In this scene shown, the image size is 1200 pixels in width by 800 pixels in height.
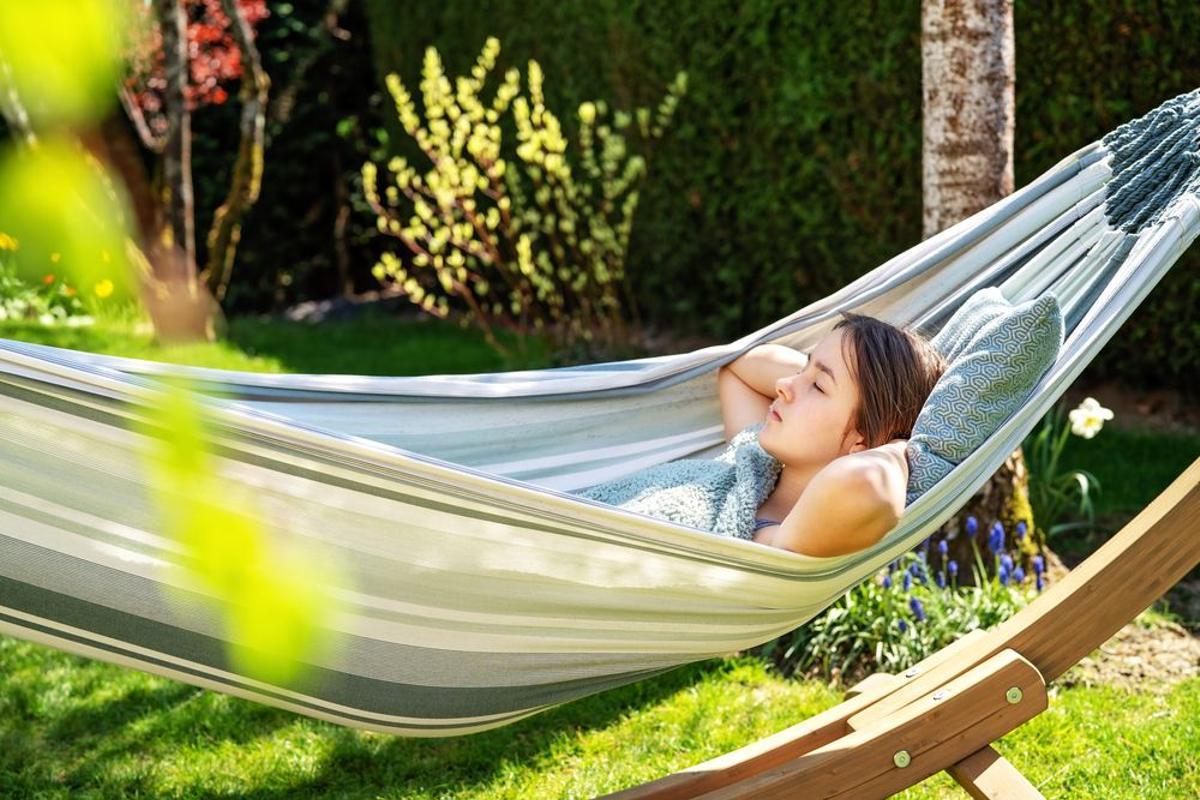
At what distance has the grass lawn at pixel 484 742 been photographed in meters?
2.04

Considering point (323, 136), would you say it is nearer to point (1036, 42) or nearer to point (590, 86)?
point (590, 86)

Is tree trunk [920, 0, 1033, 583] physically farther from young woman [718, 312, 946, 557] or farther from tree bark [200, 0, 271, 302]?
tree bark [200, 0, 271, 302]

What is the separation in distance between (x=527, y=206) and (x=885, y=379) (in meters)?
4.26

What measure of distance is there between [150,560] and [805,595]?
81cm

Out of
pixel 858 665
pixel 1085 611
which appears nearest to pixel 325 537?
pixel 1085 611

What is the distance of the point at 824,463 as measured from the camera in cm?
184

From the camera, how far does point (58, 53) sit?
0.25 m

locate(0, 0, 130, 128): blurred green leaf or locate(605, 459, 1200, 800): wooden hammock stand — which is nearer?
locate(0, 0, 130, 128): blurred green leaf

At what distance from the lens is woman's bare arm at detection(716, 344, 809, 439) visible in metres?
2.12

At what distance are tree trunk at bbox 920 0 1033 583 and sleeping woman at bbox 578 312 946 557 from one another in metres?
0.64

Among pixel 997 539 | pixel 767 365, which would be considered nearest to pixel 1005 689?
pixel 767 365

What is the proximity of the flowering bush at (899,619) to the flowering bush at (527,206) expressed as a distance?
2154 millimetres

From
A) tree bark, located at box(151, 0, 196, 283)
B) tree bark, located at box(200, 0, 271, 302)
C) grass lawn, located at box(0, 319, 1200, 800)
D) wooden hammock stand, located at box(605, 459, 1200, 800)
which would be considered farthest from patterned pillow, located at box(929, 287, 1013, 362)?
tree bark, located at box(200, 0, 271, 302)

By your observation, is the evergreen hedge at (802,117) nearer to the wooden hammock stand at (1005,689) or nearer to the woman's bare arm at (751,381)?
the woman's bare arm at (751,381)
